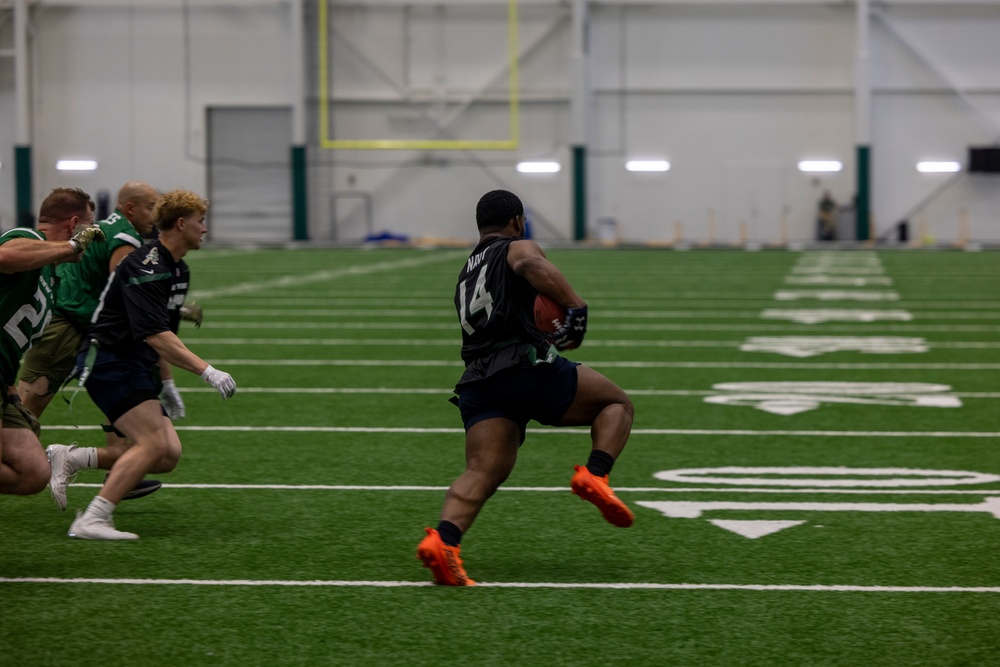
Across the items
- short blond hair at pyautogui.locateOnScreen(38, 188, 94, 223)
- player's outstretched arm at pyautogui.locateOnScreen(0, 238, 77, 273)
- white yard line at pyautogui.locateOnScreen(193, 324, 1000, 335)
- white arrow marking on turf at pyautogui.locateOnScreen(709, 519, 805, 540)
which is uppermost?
short blond hair at pyautogui.locateOnScreen(38, 188, 94, 223)

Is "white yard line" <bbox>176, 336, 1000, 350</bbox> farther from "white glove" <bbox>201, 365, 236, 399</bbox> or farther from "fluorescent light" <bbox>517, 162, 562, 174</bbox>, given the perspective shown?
"fluorescent light" <bbox>517, 162, 562, 174</bbox>

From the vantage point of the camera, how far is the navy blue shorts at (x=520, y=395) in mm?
6031

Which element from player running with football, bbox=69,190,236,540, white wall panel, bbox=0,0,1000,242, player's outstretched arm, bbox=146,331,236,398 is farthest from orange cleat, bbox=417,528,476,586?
white wall panel, bbox=0,0,1000,242

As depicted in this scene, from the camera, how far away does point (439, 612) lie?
555 cm

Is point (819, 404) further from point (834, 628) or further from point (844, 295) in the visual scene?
point (844, 295)

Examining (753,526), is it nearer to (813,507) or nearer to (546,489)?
(813,507)

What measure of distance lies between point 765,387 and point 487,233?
255 inches

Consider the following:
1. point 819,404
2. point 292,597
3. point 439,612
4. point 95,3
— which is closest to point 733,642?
point 439,612

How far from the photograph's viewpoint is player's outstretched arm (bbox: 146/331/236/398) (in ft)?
20.9

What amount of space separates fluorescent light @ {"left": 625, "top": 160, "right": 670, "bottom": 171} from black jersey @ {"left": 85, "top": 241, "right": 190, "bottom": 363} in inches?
1297

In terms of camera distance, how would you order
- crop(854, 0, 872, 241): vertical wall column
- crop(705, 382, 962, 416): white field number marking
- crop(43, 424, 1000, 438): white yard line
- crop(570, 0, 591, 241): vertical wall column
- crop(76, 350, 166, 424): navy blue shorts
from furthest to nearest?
crop(570, 0, 591, 241): vertical wall column
crop(854, 0, 872, 241): vertical wall column
crop(705, 382, 962, 416): white field number marking
crop(43, 424, 1000, 438): white yard line
crop(76, 350, 166, 424): navy blue shorts

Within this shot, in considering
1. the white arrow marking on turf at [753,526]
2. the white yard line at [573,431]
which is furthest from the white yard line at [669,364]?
the white arrow marking on turf at [753,526]

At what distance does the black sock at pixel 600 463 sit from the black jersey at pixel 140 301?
209 centimetres

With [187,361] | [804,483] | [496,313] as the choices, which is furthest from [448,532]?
[804,483]
